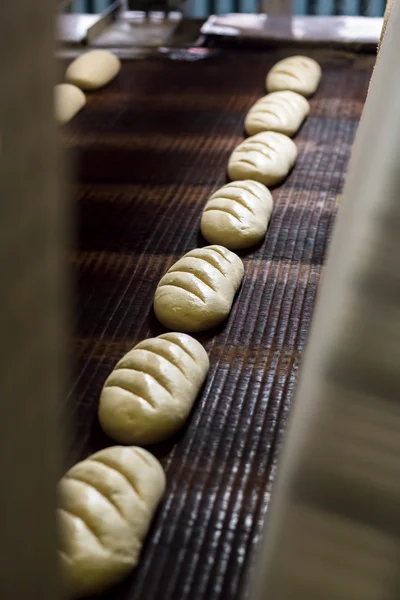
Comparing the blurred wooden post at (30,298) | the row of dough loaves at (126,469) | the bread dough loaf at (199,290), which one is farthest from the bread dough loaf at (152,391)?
the blurred wooden post at (30,298)

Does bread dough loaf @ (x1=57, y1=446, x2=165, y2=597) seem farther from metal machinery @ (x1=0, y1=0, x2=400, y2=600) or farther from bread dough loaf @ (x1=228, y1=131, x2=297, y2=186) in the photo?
bread dough loaf @ (x1=228, y1=131, x2=297, y2=186)

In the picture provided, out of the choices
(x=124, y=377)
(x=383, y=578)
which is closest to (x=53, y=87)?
(x=383, y=578)

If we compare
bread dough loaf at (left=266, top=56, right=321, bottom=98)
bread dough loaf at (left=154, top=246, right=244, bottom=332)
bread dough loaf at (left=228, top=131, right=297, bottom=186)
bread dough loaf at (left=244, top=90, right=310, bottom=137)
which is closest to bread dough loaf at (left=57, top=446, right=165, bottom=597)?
bread dough loaf at (left=154, top=246, right=244, bottom=332)

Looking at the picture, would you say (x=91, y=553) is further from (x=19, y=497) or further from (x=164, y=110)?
(x=164, y=110)

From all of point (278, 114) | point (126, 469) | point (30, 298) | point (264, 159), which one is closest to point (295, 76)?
point (278, 114)

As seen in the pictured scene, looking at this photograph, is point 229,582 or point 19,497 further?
point 229,582

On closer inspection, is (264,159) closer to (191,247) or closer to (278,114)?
(278,114)
